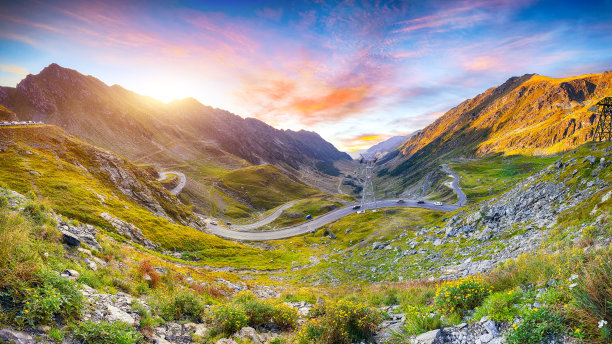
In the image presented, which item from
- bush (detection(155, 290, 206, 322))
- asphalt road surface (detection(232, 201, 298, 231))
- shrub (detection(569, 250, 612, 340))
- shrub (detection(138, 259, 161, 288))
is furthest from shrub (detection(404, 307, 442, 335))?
asphalt road surface (detection(232, 201, 298, 231))

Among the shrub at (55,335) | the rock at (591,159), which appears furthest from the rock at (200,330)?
the rock at (591,159)

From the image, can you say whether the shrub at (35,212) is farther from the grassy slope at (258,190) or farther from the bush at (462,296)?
the grassy slope at (258,190)

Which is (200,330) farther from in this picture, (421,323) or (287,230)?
(287,230)

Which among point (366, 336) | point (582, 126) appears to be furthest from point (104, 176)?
point (582, 126)

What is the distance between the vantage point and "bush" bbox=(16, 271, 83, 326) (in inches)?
271

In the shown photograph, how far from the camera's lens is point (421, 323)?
877cm

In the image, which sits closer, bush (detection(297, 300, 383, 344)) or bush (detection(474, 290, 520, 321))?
bush (detection(474, 290, 520, 321))

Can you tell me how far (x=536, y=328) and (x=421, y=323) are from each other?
11.4 ft

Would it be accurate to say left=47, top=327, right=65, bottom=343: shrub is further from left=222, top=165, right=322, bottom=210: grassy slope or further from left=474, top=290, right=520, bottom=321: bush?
left=222, top=165, right=322, bottom=210: grassy slope

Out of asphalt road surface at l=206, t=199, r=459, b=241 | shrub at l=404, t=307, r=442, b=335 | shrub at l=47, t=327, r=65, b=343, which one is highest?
shrub at l=47, t=327, r=65, b=343

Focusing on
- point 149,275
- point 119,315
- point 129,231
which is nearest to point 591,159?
point 119,315

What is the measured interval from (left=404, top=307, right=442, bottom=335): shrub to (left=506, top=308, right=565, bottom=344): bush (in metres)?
2.28

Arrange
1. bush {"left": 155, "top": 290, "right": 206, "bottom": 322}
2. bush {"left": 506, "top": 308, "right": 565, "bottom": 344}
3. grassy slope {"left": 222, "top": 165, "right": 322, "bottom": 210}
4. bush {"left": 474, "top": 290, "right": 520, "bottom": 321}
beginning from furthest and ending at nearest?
grassy slope {"left": 222, "top": 165, "right": 322, "bottom": 210} → bush {"left": 155, "top": 290, "right": 206, "bottom": 322} → bush {"left": 474, "top": 290, "right": 520, "bottom": 321} → bush {"left": 506, "top": 308, "right": 565, "bottom": 344}

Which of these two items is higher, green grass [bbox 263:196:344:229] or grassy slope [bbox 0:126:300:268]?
grassy slope [bbox 0:126:300:268]
